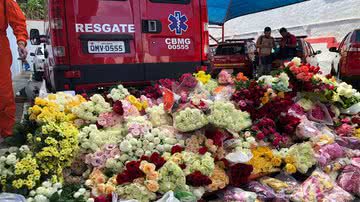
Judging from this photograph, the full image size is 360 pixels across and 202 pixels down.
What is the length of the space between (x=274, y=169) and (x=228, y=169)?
0.49 metres

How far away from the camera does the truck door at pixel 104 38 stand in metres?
5.09

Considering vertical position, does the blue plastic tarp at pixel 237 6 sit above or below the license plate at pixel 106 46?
above

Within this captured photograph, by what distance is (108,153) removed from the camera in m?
2.91

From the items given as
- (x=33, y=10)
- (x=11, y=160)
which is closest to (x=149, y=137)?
(x=11, y=160)

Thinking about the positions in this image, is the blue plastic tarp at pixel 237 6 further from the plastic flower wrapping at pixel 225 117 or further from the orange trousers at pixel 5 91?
the plastic flower wrapping at pixel 225 117

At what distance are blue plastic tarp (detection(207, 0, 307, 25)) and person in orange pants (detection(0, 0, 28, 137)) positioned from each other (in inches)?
403

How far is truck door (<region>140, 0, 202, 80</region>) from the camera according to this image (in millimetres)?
5582

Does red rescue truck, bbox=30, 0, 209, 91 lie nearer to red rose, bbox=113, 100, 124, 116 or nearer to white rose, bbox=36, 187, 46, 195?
red rose, bbox=113, 100, 124, 116

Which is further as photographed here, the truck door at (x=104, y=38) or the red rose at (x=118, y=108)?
the truck door at (x=104, y=38)

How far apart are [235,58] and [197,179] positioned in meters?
10.2

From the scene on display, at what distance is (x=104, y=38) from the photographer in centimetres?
525

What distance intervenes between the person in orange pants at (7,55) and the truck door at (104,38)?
32.2 inches

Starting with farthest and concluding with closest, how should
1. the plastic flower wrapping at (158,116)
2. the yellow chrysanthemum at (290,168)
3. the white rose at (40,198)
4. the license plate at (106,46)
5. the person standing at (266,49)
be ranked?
Result: the person standing at (266,49)
the license plate at (106,46)
the plastic flower wrapping at (158,116)
the yellow chrysanthemum at (290,168)
the white rose at (40,198)

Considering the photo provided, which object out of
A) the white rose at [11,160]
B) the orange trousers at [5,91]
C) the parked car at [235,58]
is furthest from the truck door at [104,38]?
the parked car at [235,58]
